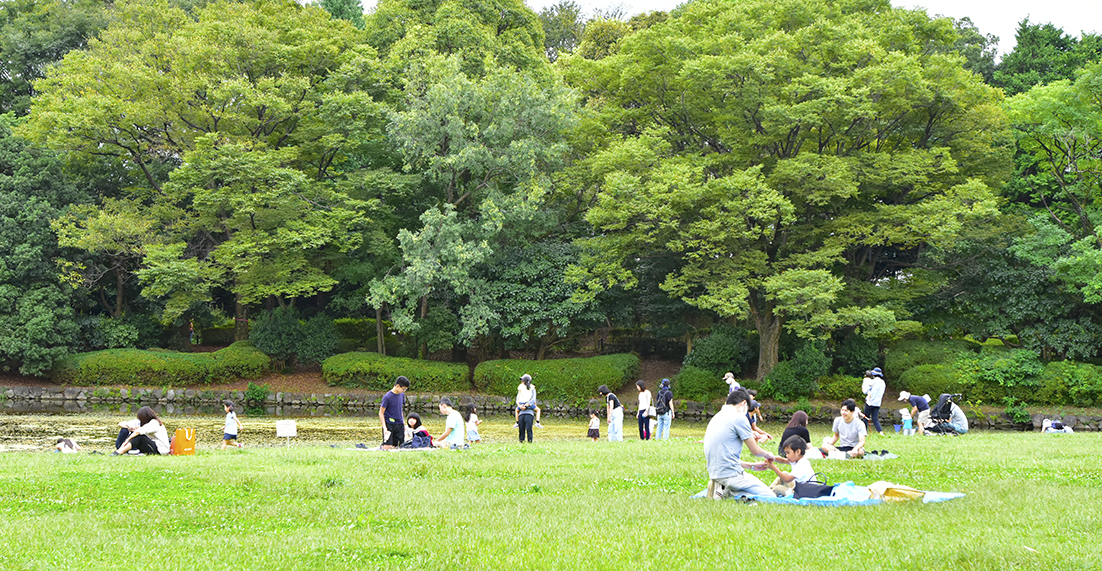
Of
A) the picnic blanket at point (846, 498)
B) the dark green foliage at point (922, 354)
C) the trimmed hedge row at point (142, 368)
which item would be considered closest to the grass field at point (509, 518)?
the picnic blanket at point (846, 498)

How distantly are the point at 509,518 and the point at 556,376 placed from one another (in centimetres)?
2729

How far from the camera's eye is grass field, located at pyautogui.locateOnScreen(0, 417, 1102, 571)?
626 cm

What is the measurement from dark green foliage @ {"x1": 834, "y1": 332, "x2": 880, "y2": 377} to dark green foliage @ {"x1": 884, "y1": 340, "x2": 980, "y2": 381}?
0.60 metres

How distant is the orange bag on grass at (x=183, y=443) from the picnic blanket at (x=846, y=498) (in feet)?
33.4

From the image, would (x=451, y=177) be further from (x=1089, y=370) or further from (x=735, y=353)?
(x=1089, y=370)

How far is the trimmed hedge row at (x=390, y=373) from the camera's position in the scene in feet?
117

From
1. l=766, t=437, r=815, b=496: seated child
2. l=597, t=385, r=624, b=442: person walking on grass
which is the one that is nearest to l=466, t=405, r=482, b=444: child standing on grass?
l=597, t=385, r=624, b=442: person walking on grass

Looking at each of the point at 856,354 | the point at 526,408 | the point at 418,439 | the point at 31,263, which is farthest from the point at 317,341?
the point at 856,354

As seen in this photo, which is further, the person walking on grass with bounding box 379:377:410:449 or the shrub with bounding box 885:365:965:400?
the shrub with bounding box 885:365:965:400

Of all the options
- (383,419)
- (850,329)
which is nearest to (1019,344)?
(850,329)

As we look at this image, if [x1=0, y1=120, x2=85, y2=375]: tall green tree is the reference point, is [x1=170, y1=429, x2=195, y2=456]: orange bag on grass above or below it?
below

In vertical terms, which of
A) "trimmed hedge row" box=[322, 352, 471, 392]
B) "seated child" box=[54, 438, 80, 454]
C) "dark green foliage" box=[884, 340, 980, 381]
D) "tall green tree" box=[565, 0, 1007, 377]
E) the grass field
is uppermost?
"tall green tree" box=[565, 0, 1007, 377]

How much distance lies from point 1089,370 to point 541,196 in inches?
820

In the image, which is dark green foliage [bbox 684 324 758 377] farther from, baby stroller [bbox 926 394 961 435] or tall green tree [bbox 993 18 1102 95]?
tall green tree [bbox 993 18 1102 95]
